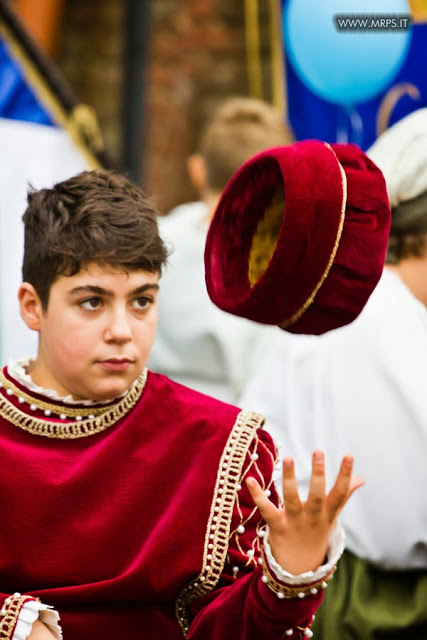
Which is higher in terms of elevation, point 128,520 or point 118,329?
point 118,329

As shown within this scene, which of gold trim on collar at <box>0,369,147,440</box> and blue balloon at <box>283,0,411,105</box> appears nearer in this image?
gold trim on collar at <box>0,369,147,440</box>

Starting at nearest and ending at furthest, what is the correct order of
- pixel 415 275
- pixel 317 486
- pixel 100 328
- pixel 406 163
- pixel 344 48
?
pixel 317 486
pixel 100 328
pixel 406 163
pixel 415 275
pixel 344 48

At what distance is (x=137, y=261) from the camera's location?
6.18 ft

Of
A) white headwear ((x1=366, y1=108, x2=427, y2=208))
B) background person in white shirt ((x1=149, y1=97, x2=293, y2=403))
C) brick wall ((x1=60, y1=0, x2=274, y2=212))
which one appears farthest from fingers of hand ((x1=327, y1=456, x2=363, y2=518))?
brick wall ((x1=60, y1=0, x2=274, y2=212))

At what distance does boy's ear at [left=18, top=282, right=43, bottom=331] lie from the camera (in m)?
1.95

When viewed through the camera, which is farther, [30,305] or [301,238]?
[30,305]

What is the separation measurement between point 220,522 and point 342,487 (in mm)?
334

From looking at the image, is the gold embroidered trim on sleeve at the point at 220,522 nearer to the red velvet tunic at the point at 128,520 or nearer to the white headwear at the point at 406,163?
the red velvet tunic at the point at 128,520

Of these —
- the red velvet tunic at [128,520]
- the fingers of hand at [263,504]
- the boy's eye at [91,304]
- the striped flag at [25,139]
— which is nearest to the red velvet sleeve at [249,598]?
the red velvet tunic at [128,520]

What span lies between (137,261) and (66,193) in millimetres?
200

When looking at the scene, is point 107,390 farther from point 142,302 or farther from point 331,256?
point 331,256

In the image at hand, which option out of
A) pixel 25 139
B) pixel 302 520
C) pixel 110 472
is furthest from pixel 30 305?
pixel 25 139

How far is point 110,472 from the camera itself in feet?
6.18

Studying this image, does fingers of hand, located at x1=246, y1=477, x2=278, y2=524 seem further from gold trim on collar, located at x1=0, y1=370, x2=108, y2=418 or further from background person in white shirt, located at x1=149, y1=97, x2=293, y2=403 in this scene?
background person in white shirt, located at x1=149, y1=97, x2=293, y2=403
